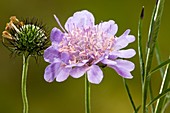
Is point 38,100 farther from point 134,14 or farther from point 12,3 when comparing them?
point 134,14

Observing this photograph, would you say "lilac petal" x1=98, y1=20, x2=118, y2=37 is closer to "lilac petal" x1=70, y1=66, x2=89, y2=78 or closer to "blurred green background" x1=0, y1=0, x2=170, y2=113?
"lilac petal" x1=70, y1=66, x2=89, y2=78

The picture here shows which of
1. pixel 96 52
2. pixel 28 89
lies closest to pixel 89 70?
pixel 96 52

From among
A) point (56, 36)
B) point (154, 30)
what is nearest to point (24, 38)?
point (56, 36)

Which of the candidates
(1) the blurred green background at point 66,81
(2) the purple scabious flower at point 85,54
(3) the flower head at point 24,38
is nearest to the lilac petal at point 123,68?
(2) the purple scabious flower at point 85,54

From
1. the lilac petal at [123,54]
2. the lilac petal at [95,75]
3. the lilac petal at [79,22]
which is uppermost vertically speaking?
the lilac petal at [79,22]

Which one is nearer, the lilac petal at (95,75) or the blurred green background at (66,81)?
the lilac petal at (95,75)

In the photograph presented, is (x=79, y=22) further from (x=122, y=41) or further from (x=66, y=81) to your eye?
(x=66, y=81)

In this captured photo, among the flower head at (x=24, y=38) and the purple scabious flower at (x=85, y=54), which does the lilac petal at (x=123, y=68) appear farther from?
the flower head at (x=24, y=38)
